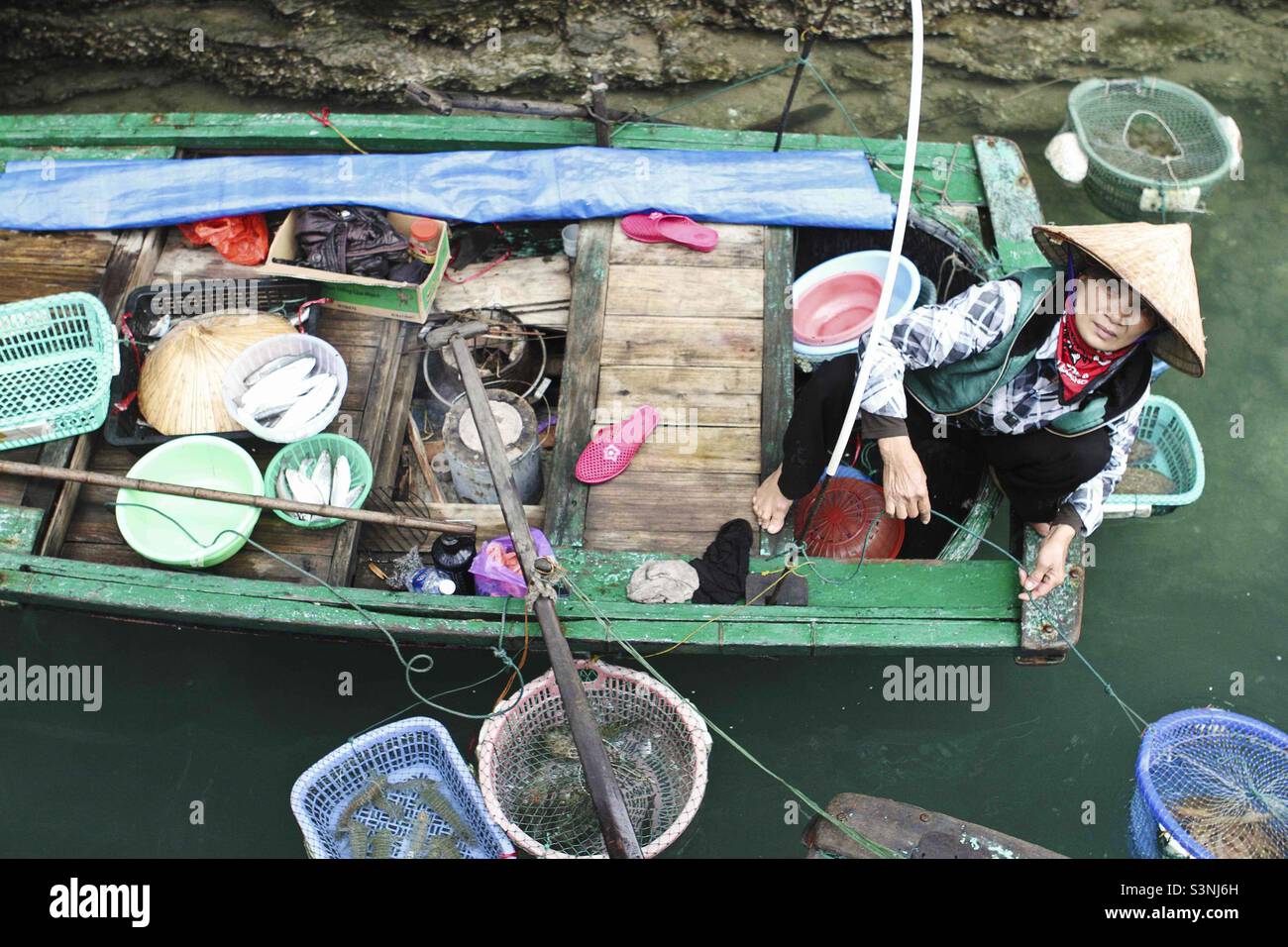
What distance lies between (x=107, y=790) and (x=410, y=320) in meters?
2.35

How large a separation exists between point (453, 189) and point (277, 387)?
1.16m

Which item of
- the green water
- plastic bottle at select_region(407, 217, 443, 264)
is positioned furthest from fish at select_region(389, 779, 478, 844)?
plastic bottle at select_region(407, 217, 443, 264)

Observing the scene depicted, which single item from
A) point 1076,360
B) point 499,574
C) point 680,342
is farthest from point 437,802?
point 1076,360

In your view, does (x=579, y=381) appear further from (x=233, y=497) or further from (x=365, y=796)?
(x=365, y=796)

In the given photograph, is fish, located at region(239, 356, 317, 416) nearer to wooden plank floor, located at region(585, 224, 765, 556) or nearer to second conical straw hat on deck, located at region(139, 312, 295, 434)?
second conical straw hat on deck, located at region(139, 312, 295, 434)

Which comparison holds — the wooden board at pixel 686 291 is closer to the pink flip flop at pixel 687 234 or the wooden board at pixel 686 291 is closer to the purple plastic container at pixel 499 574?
the pink flip flop at pixel 687 234

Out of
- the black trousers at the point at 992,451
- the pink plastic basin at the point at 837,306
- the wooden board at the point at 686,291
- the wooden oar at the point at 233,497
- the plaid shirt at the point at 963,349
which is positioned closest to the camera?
the plaid shirt at the point at 963,349

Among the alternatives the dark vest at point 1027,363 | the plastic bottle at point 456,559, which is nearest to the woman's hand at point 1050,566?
the dark vest at point 1027,363

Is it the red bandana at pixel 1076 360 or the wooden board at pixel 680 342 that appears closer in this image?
the red bandana at pixel 1076 360

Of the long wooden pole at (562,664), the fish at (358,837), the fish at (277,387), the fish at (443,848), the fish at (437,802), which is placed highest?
the fish at (277,387)

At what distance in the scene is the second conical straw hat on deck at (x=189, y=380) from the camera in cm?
405

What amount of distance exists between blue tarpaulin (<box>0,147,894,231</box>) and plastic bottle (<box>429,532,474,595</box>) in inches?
57.9

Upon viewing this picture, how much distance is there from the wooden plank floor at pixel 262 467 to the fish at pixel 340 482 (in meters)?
0.11

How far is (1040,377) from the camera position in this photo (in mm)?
3414
